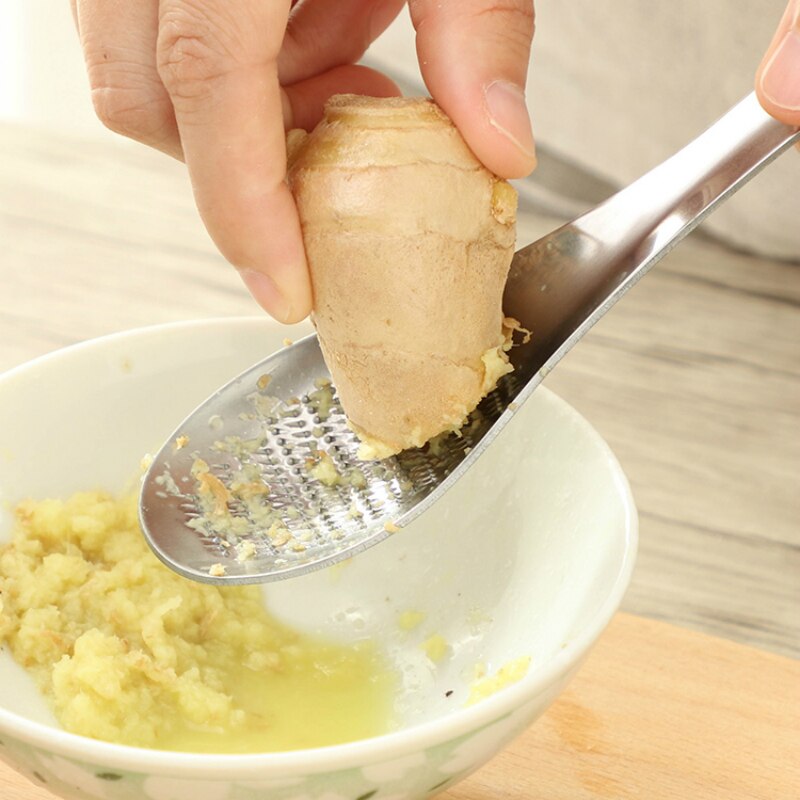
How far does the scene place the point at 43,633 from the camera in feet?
2.97

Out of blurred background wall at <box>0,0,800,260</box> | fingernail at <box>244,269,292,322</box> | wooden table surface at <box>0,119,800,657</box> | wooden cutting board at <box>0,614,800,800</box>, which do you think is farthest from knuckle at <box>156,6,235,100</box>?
blurred background wall at <box>0,0,800,260</box>

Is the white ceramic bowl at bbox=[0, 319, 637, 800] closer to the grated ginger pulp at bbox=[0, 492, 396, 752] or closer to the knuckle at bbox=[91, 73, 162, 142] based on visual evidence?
the grated ginger pulp at bbox=[0, 492, 396, 752]

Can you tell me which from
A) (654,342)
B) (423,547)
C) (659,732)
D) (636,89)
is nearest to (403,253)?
(423,547)

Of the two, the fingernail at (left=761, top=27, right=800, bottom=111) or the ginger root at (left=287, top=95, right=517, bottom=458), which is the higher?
the fingernail at (left=761, top=27, right=800, bottom=111)

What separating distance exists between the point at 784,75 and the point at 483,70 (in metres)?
0.20

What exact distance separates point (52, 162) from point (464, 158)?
4.46ft

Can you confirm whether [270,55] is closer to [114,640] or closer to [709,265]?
[114,640]

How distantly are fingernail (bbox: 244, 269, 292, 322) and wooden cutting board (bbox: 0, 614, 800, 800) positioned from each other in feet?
1.27

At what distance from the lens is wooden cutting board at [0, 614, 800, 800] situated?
36.9 inches

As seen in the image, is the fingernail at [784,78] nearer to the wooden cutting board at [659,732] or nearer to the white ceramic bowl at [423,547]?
the white ceramic bowl at [423,547]

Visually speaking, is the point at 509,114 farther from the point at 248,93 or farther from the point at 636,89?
the point at 636,89

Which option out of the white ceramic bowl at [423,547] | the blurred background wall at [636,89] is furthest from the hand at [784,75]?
the blurred background wall at [636,89]

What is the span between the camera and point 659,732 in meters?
1.00

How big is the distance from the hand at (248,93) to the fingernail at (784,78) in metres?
0.16
